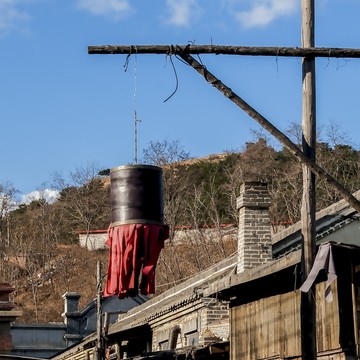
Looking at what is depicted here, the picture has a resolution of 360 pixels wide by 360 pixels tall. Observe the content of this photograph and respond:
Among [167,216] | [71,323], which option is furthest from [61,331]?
[167,216]

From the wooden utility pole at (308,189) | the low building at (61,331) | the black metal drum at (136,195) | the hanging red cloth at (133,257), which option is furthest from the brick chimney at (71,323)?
the wooden utility pole at (308,189)

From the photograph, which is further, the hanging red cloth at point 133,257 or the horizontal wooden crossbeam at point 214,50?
the hanging red cloth at point 133,257

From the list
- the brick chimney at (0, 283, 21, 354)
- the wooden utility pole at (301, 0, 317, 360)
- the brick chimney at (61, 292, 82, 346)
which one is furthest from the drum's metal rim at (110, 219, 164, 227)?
the brick chimney at (61, 292, 82, 346)

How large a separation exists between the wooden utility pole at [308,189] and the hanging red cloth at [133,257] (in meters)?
3.56

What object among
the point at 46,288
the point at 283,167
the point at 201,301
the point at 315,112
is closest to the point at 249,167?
the point at 283,167

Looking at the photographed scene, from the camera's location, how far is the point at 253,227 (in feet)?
73.1

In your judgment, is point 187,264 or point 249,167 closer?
point 187,264

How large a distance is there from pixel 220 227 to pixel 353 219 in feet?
121

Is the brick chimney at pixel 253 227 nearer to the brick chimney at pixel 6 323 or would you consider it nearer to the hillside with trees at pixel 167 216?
the brick chimney at pixel 6 323

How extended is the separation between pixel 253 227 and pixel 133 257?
6.88 m

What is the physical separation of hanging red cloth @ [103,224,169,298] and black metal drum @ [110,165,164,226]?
0.16 meters

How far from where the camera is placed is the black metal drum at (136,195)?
16.0 metres

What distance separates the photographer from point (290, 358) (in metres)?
17.6

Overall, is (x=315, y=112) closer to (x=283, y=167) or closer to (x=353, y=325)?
(x=353, y=325)
